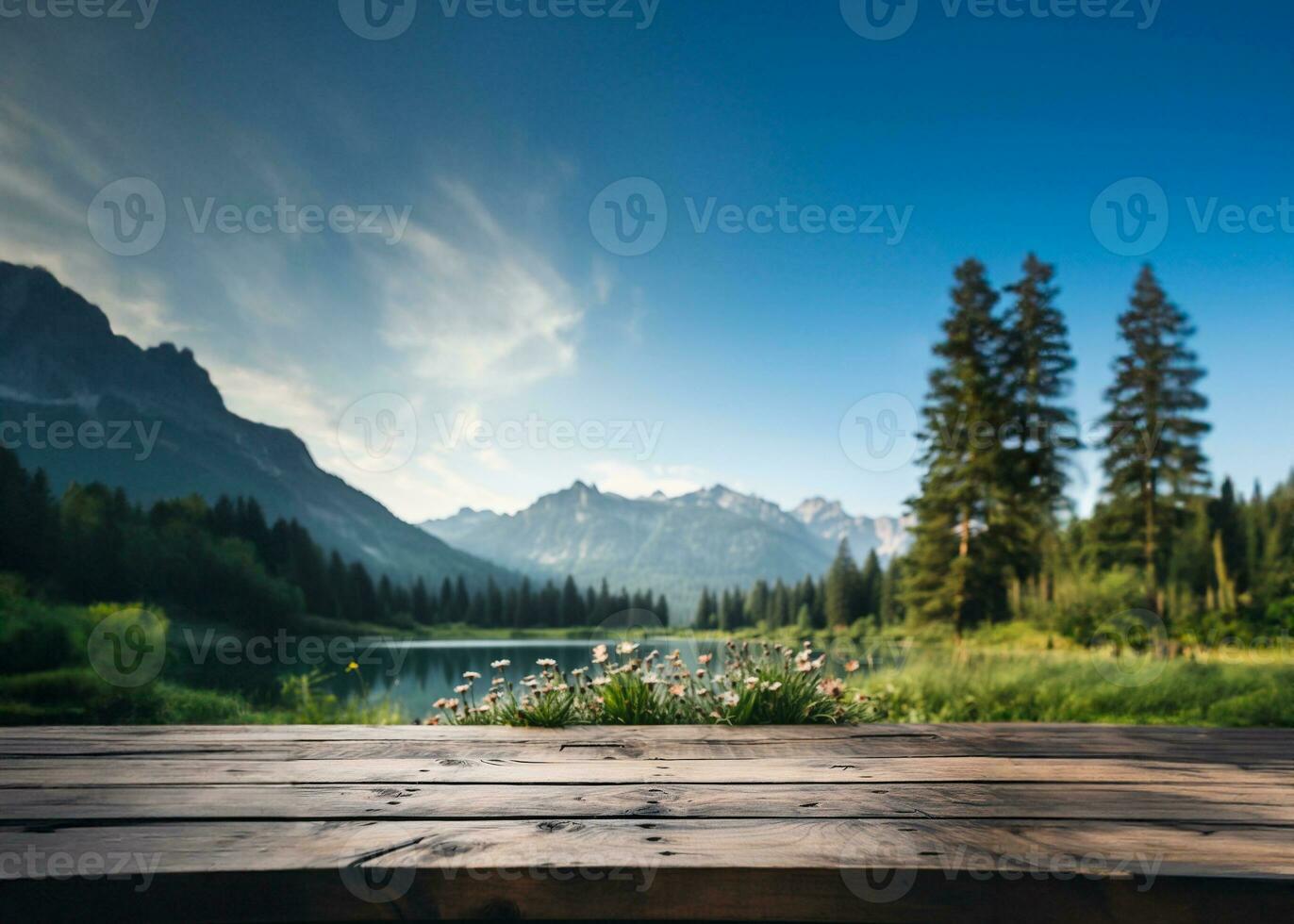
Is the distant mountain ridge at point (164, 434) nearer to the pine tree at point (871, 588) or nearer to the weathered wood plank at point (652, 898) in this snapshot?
the pine tree at point (871, 588)

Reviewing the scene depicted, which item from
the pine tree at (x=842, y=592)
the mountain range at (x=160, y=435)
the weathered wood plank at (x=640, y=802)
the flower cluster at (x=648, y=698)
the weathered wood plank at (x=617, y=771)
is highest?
the mountain range at (x=160, y=435)

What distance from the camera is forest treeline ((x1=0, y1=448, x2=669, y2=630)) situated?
2205 centimetres

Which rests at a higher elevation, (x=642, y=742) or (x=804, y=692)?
(x=642, y=742)

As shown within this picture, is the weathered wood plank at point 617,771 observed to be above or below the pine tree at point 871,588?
above

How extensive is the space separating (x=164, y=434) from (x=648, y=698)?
136 m

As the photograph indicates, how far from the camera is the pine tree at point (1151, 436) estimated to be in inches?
746

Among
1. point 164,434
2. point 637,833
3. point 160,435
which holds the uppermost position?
point 164,434

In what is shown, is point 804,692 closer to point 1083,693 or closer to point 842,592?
point 1083,693

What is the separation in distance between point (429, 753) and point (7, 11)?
63.7 ft

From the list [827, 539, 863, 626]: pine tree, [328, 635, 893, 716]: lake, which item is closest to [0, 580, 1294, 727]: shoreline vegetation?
[328, 635, 893, 716]: lake

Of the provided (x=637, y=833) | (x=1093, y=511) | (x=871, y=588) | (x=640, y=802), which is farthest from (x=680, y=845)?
(x=871, y=588)

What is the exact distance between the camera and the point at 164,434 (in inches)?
4412

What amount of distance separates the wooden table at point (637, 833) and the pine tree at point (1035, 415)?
1839 centimetres

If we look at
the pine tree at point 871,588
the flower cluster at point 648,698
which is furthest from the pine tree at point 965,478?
the pine tree at point 871,588
